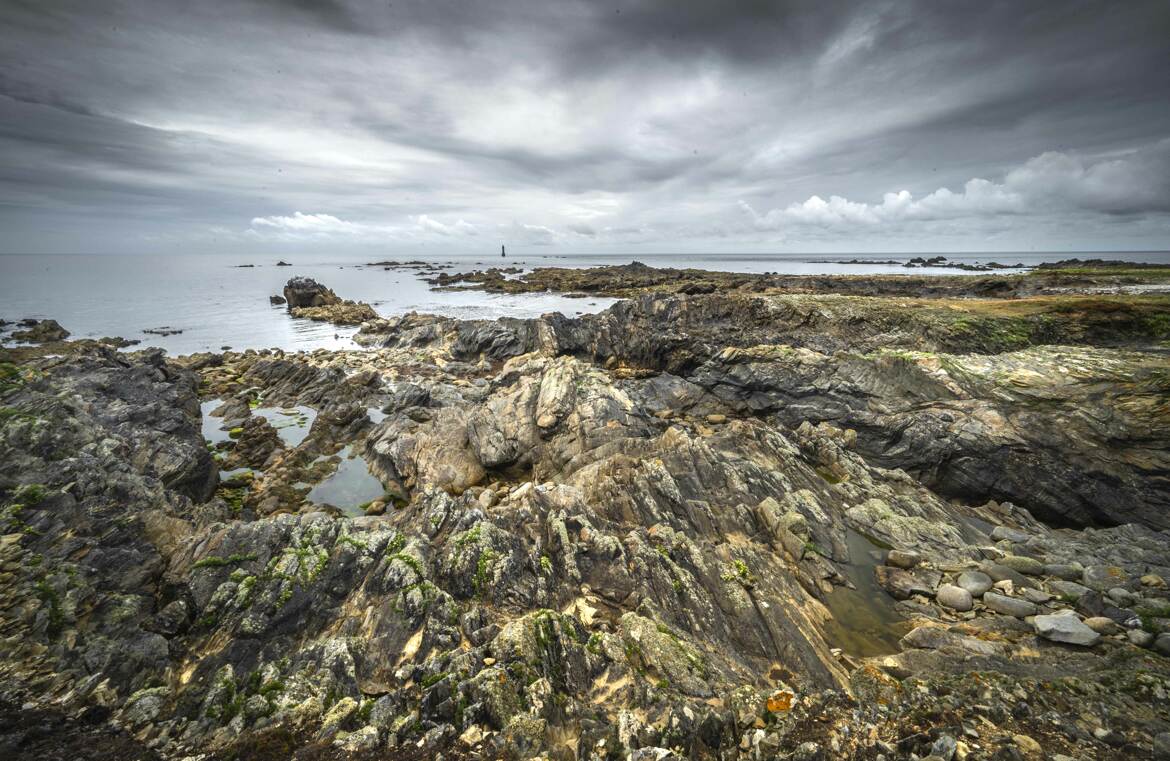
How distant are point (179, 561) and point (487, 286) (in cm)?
12217

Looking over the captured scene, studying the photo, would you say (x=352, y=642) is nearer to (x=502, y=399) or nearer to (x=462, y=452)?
(x=462, y=452)

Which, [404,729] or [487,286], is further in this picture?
[487,286]

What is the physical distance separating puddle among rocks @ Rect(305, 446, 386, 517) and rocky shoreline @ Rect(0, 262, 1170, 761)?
0.19 meters

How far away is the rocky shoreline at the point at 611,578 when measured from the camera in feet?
25.6

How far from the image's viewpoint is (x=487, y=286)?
128 meters

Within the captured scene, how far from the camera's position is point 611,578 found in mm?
12055

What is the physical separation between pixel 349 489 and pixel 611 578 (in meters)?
19.0

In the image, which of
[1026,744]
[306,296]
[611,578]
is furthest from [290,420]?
[306,296]

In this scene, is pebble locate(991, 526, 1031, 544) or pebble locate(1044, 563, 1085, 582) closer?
pebble locate(1044, 563, 1085, 582)

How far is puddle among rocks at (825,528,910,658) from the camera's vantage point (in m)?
11.5

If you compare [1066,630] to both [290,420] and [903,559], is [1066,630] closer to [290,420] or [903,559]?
[903,559]

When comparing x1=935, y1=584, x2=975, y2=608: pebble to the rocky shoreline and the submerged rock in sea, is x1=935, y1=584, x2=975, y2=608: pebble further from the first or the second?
the submerged rock in sea

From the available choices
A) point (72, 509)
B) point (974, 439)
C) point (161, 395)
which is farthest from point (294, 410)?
point (974, 439)

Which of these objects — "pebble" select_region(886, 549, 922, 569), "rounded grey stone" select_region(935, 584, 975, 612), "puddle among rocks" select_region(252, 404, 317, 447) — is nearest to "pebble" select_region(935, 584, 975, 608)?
"rounded grey stone" select_region(935, 584, 975, 612)
